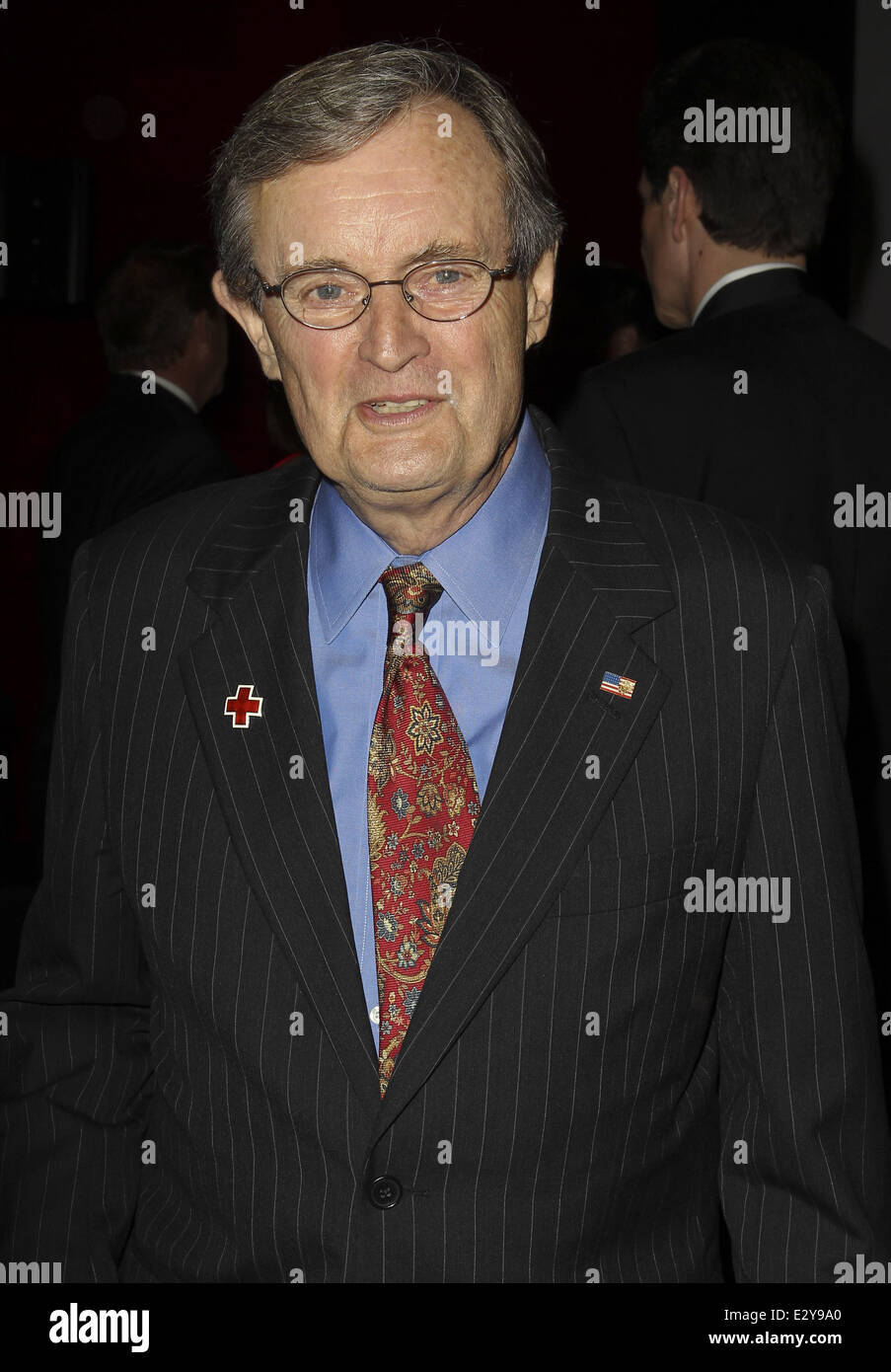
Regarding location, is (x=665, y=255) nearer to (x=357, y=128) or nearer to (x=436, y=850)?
(x=357, y=128)

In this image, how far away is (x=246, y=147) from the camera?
4.51 ft

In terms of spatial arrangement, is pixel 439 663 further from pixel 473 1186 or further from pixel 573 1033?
pixel 473 1186

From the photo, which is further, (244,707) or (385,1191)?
(244,707)

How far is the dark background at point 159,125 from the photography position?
4.71m

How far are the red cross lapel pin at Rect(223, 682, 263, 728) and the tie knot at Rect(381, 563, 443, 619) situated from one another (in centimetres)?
15

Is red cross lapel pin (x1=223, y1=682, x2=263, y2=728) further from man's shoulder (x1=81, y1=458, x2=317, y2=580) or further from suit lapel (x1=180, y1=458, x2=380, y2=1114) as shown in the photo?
man's shoulder (x1=81, y1=458, x2=317, y2=580)

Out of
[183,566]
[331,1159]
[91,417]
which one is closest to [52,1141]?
[331,1159]

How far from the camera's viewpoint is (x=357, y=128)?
133 centimetres

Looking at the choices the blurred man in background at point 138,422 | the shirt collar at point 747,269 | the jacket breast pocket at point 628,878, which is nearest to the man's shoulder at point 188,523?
the jacket breast pocket at point 628,878

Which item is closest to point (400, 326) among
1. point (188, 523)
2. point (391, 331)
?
point (391, 331)

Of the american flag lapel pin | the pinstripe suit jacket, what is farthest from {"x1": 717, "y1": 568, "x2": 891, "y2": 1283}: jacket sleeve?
the american flag lapel pin

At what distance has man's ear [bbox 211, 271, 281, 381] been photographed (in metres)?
1.48

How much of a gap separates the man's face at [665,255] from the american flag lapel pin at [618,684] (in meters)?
1.45

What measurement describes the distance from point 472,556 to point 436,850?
0.29 metres
